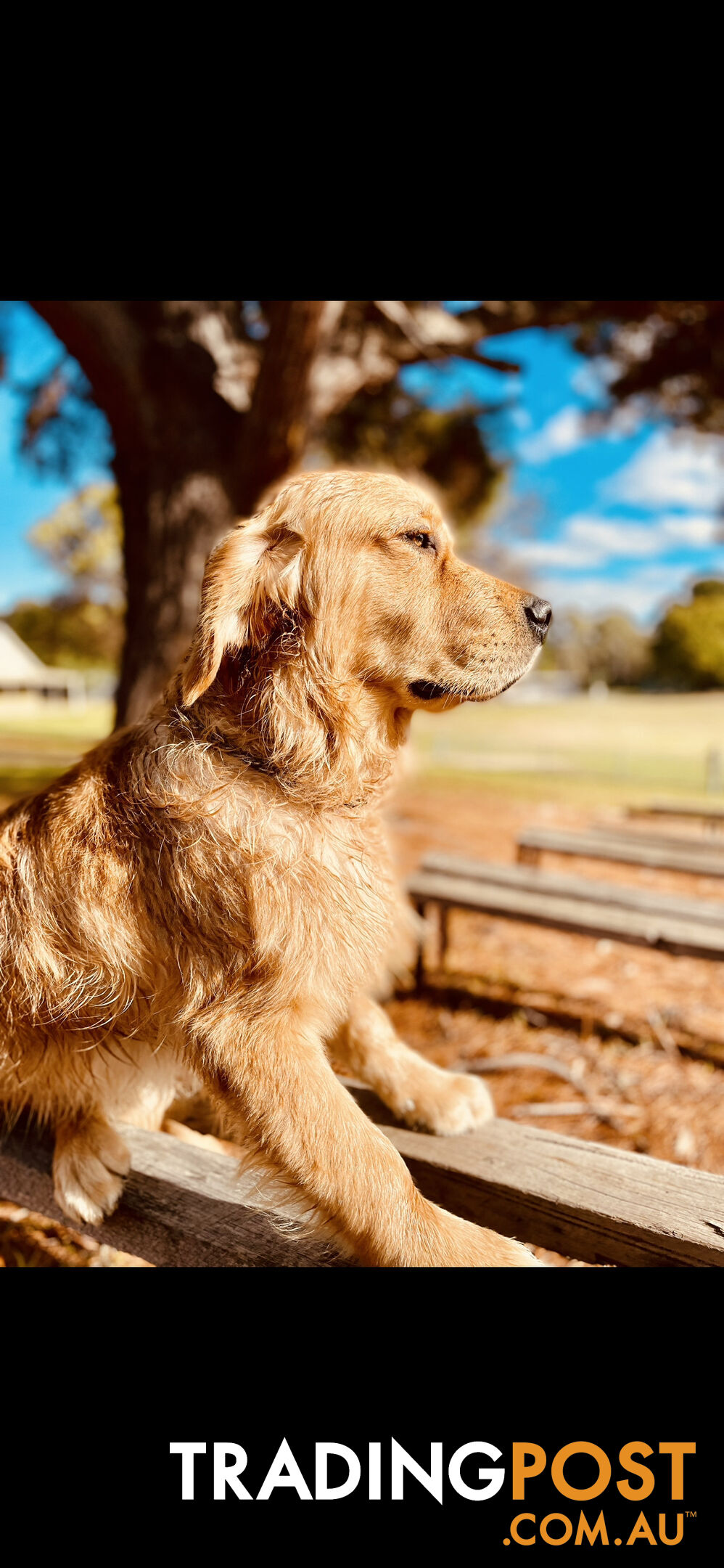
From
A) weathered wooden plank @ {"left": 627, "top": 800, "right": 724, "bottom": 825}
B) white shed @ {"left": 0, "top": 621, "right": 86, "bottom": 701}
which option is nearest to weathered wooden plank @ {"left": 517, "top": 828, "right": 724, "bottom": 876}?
weathered wooden plank @ {"left": 627, "top": 800, "right": 724, "bottom": 825}

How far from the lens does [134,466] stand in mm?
3947

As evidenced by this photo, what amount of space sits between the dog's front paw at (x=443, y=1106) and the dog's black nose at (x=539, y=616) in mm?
762

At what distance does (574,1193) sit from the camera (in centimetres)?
118

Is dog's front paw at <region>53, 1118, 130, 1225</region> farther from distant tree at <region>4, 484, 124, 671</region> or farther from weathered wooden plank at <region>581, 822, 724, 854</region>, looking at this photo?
distant tree at <region>4, 484, 124, 671</region>

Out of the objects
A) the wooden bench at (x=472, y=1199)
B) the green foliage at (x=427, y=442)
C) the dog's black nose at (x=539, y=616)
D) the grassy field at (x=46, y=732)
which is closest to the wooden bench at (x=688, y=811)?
the green foliage at (x=427, y=442)

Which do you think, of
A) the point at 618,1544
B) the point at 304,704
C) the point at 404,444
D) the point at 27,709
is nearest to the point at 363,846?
the point at 304,704

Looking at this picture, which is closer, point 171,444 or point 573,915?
point 573,915

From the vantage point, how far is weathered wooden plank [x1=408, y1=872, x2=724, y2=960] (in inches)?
100

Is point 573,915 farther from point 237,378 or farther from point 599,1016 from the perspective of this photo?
point 237,378

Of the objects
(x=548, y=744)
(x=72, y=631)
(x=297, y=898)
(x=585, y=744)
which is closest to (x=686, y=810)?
(x=585, y=744)

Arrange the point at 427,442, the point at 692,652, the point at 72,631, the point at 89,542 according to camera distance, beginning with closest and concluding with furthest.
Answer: the point at 692,652 < the point at 427,442 < the point at 72,631 < the point at 89,542

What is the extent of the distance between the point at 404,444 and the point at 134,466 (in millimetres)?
2011

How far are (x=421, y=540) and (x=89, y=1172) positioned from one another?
110 cm

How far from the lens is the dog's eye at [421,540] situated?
47.9 inches
